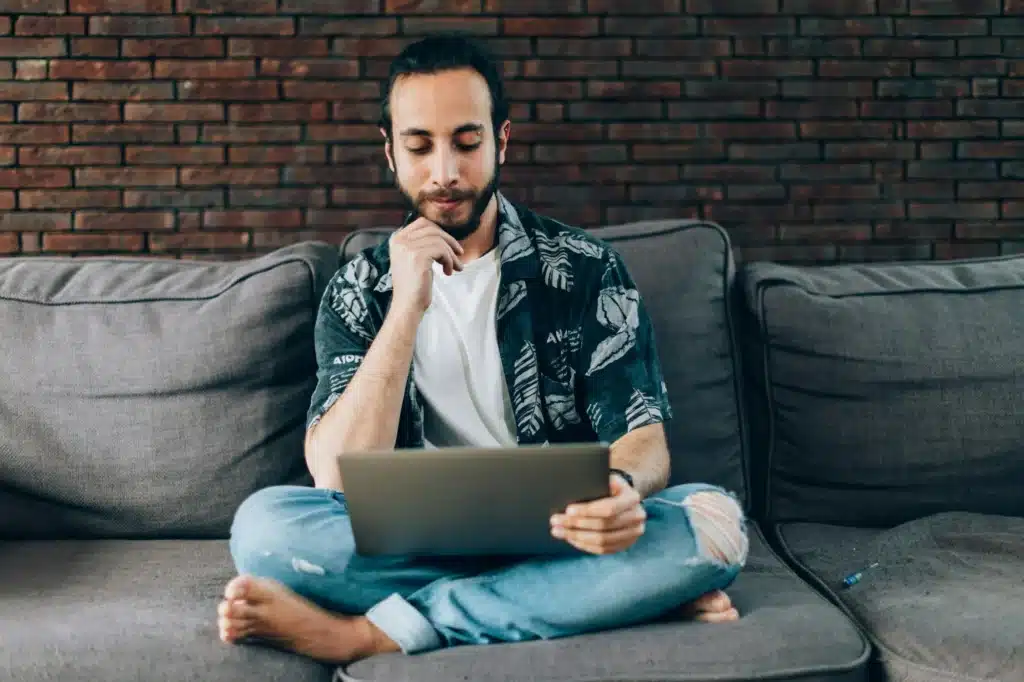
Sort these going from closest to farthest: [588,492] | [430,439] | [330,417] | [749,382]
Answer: [588,492], [330,417], [430,439], [749,382]

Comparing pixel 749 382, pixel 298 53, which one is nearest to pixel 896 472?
pixel 749 382

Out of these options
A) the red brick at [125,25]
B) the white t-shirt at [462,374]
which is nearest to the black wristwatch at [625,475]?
the white t-shirt at [462,374]

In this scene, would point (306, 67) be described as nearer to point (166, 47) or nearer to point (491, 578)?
point (166, 47)

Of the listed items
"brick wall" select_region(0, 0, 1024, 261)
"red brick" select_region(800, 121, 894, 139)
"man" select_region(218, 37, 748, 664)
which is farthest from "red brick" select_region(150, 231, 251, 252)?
"red brick" select_region(800, 121, 894, 139)

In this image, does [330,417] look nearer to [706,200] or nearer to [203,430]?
[203,430]

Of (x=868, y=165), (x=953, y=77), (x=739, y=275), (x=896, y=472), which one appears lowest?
(x=896, y=472)

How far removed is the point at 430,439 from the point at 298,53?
4.76ft

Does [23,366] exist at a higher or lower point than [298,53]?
lower

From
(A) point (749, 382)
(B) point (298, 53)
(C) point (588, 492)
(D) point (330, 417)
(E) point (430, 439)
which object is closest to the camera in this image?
(C) point (588, 492)

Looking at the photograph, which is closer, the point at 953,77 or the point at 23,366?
the point at 23,366

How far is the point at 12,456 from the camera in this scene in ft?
5.87

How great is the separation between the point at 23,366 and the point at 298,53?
127 centimetres

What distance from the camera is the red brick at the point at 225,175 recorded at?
2.72m

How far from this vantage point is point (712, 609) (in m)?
1.32
